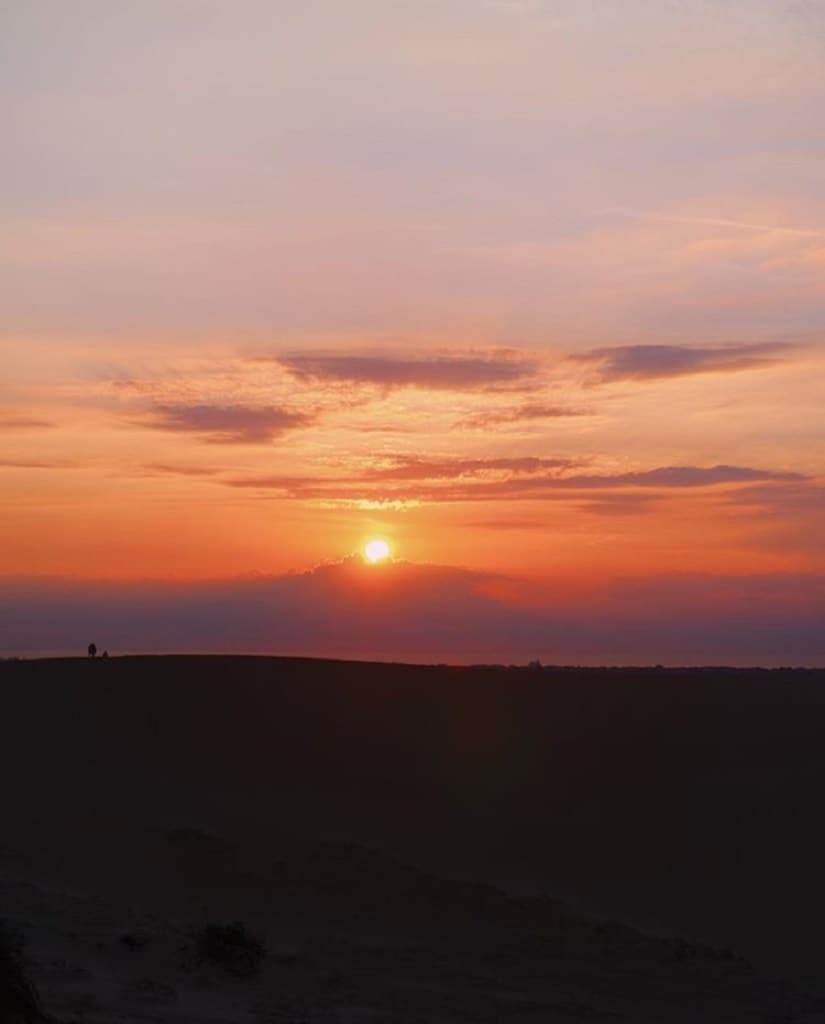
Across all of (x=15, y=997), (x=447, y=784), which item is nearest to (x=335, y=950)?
(x=15, y=997)

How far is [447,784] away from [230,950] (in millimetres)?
8517

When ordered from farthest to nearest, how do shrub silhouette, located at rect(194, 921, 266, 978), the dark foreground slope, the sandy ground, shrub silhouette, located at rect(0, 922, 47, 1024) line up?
1. the dark foreground slope
2. shrub silhouette, located at rect(194, 921, 266, 978)
3. the sandy ground
4. shrub silhouette, located at rect(0, 922, 47, 1024)

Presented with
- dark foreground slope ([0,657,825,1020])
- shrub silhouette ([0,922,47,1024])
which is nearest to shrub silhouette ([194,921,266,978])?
dark foreground slope ([0,657,825,1020])

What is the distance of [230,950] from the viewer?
13031 millimetres

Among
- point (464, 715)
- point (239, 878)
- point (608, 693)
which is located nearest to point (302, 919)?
point (239, 878)

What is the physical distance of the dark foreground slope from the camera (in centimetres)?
1703

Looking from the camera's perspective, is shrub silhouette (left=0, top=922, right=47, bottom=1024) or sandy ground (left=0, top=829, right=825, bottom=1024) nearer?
shrub silhouette (left=0, top=922, right=47, bottom=1024)

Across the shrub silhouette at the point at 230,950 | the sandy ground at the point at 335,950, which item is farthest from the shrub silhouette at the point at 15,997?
the shrub silhouette at the point at 230,950

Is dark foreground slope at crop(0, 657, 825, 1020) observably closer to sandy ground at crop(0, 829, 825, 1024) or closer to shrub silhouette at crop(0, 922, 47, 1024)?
sandy ground at crop(0, 829, 825, 1024)

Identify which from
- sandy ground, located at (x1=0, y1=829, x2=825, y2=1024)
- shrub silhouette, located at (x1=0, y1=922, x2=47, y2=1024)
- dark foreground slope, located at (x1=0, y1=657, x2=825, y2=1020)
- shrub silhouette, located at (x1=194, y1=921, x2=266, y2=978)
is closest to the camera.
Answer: shrub silhouette, located at (x1=0, y1=922, x2=47, y2=1024)

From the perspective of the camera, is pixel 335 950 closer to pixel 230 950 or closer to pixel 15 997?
pixel 230 950

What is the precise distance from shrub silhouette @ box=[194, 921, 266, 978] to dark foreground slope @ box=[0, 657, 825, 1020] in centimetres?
246

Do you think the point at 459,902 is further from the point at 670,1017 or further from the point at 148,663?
the point at 148,663

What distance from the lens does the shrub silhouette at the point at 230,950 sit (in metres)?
12.9
